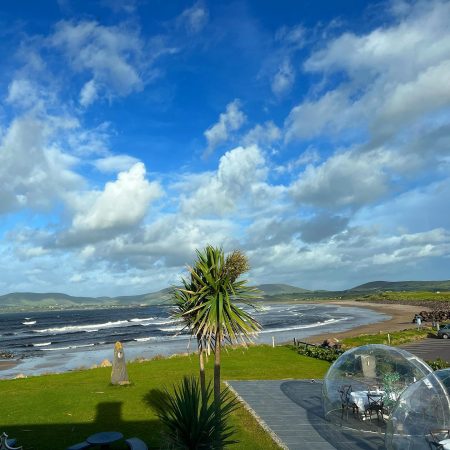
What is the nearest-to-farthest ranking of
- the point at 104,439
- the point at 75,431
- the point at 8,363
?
1. the point at 104,439
2. the point at 75,431
3. the point at 8,363

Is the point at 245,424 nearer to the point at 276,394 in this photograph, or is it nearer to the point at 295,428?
the point at 295,428

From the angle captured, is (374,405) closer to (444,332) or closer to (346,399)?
(346,399)

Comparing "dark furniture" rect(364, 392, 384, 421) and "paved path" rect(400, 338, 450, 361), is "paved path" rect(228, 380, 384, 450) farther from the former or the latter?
"paved path" rect(400, 338, 450, 361)

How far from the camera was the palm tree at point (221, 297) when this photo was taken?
12180 mm

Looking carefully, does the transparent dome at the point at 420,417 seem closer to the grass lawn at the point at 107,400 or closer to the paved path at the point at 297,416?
the paved path at the point at 297,416

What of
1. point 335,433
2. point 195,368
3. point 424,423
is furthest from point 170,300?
point 195,368

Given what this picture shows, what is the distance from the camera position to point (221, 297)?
12.3 meters

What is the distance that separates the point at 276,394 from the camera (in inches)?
689

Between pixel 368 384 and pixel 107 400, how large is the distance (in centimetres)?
1007

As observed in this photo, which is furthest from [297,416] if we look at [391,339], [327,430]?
[391,339]

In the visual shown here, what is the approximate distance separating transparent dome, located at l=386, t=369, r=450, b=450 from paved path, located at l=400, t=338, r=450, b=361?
61.0 ft

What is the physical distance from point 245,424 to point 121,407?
5.19m

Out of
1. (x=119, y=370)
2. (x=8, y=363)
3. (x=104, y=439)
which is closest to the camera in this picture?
(x=104, y=439)

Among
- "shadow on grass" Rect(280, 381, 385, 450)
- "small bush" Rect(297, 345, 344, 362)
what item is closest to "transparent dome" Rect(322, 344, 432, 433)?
"shadow on grass" Rect(280, 381, 385, 450)
